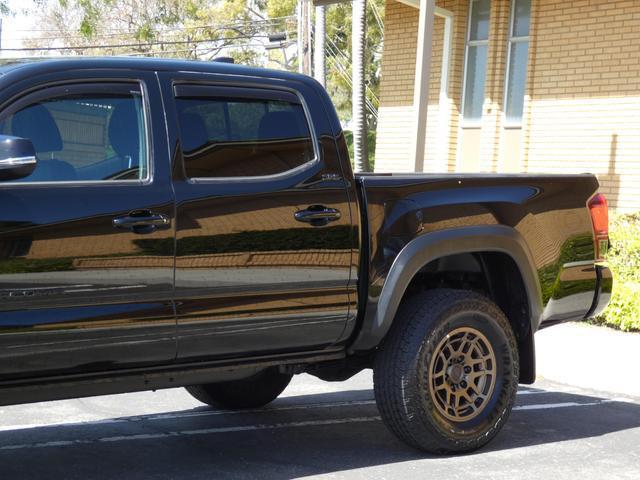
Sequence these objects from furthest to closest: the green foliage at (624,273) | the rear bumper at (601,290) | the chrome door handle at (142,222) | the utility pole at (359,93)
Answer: the utility pole at (359,93) < the green foliage at (624,273) < the rear bumper at (601,290) < the chrome door handle at (142,222)

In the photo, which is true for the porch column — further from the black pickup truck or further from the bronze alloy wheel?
the bronze alloy wheel

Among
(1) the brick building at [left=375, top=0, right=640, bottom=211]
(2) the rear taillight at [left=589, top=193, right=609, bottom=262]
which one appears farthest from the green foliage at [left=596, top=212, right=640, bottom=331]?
(2) the rear taillight at [left=589, top=193, right=609, bottom=262]

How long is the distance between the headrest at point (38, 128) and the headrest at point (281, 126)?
1.11 meters

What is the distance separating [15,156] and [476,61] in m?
13.2

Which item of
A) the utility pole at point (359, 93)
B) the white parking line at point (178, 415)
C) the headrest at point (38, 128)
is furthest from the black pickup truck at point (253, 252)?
the utility pole at point (359, 93)

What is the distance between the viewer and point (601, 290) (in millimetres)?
6535

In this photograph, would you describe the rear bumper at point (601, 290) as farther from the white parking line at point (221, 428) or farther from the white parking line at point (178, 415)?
the white parking line at point (178, 415)

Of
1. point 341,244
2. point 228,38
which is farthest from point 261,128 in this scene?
point 228,38

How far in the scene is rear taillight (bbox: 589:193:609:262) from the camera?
6559mm

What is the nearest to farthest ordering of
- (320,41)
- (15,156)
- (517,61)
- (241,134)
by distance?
(15,156), (241,134), (517,61), (320,41)

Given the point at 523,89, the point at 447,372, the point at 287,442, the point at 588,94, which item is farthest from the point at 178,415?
the point at 523,89

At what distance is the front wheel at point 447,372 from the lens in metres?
5.71

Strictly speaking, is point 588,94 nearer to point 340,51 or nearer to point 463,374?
point 463,374

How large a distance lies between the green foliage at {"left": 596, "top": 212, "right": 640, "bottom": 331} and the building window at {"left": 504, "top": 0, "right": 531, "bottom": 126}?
129 inches
